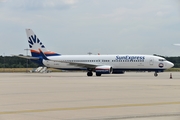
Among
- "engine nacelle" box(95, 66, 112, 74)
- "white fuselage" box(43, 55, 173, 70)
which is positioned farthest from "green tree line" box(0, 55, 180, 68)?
"engine nacelle" box(95, 66, 112, 74)

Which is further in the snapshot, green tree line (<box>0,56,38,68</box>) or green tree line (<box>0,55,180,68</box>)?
green tree line (<box>0,56,38,68</box>)

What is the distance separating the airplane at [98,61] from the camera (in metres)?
53.6

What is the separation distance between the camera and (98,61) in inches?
2228

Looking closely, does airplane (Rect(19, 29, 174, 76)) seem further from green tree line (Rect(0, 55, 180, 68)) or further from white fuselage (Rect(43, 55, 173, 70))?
green tree line (Rect(0, 55, 180, 68))

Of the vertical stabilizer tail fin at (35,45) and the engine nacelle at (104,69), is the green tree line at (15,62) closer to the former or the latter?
the vertical stabilizer tail fin at (35,45)

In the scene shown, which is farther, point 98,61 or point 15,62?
point 15,62

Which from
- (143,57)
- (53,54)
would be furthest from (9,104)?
(53,54)

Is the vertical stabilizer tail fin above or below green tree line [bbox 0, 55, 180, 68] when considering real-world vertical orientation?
above

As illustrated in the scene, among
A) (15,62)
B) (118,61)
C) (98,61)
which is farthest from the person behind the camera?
(15,62)

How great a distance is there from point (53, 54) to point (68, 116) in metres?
48.1

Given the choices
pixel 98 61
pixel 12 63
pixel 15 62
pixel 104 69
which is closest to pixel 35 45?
pixel 98 61

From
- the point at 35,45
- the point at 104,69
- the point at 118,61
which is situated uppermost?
the point at 35,45

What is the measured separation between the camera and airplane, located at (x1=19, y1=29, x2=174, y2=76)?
53.6 metres

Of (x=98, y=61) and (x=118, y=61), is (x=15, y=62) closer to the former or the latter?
(x=98, y=61)
